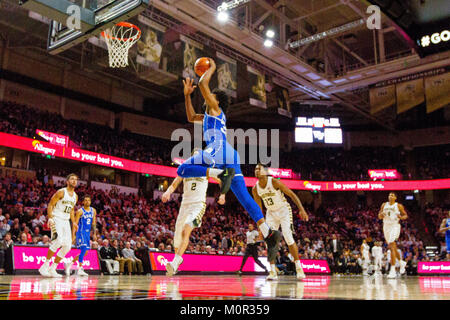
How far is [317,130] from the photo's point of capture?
28.2m

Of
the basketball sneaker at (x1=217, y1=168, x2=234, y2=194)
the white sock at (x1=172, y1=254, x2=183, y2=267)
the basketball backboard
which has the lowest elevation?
the white sock at (x1=172, y1=254, x2=183, y2=267)

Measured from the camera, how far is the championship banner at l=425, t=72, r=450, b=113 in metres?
19.0

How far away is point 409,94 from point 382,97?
1427 mm

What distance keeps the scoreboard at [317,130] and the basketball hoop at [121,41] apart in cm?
1611

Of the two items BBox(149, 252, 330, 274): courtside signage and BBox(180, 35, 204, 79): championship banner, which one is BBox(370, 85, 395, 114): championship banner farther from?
BBox(149, 252, 330, 274): courtside signage

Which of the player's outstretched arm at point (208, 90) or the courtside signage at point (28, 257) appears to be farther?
the courtside signage at point (28, 257)

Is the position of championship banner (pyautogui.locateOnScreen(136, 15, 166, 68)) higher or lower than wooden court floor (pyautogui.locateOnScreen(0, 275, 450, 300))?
higher

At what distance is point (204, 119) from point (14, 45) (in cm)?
2210

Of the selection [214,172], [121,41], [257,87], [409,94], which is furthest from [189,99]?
[409,94]

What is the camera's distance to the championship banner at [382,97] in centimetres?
2112

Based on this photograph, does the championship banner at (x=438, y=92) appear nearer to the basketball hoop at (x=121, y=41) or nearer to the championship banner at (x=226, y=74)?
the championship banner at (x=226, y=74)

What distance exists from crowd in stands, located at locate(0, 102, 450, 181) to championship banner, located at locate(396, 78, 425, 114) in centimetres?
1118

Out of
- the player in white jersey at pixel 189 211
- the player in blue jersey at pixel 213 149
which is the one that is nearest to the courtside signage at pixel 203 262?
the player in white jersey at pixel 189 211

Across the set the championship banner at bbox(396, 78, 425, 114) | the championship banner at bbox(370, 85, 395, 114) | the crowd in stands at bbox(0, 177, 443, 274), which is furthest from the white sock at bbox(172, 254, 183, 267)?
the championship banner at bbox(370, 85, 395, 114)
